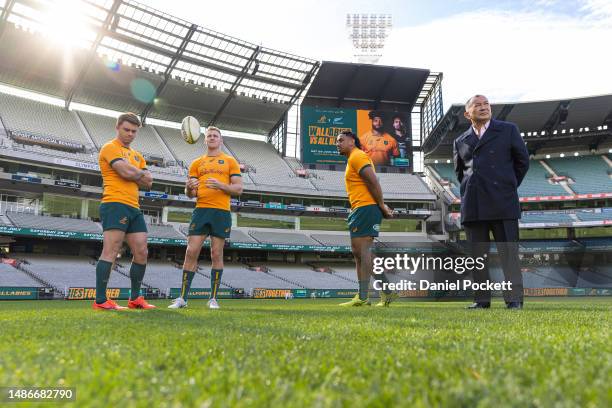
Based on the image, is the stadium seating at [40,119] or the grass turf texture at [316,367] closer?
the grass turf texture at [316,367]

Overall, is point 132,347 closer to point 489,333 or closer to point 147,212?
point 489,333

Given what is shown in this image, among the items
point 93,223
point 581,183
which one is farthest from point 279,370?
point 581,183

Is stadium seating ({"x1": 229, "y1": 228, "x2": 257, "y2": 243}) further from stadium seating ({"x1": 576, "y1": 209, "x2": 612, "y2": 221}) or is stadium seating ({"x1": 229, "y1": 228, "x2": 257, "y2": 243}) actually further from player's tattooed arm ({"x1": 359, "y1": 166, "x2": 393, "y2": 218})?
stadium seating ({"x1": 576, "y1": 209, "x2": 612, "y2": 221})

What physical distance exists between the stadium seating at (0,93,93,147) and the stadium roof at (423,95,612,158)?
93.8ft

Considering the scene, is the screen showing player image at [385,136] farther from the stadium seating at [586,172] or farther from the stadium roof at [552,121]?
the stadium seating at [586,172]

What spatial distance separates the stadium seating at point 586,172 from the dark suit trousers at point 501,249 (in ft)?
121

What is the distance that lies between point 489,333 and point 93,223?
2890 cm

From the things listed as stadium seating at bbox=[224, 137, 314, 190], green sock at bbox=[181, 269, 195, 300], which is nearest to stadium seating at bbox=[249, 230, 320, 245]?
stadium seating at bbox=[224, 137, 314, 190]

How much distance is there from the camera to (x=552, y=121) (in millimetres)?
34938

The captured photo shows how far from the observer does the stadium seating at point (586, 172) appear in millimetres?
34750

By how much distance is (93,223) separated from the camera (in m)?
27.0

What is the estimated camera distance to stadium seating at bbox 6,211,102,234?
76.4 ft

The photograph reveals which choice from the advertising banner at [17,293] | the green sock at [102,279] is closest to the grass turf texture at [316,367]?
the green sock at [102,279]

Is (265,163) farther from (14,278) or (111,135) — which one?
(14,278)
